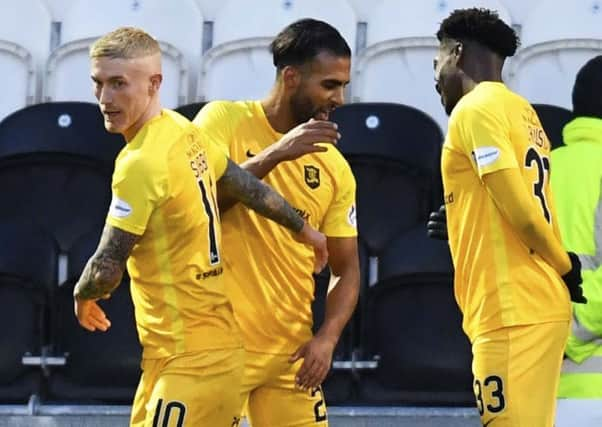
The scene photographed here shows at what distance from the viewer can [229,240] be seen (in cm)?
494

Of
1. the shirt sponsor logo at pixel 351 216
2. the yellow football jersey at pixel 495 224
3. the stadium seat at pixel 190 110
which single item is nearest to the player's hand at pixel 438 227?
the shirt sponsor logo at pixel 351 216

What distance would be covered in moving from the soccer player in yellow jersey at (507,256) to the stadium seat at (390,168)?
2.07 meters

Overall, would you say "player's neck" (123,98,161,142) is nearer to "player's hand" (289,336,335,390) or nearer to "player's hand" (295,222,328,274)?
"player's hand" (295,222,328,274)

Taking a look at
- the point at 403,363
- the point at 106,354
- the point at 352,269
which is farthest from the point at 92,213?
the point at 352,269

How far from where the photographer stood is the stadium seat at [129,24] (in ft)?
25.7

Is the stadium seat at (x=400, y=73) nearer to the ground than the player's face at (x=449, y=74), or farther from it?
farther from it

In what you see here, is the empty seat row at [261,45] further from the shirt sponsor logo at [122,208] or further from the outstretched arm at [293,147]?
the shirt sponsor logo at [122,208]

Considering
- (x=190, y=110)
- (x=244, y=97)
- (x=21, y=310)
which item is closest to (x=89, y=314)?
(x=21, y=310)

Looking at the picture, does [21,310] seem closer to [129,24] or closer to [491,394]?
[129,24]

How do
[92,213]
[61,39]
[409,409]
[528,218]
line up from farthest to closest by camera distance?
Answer: [61,39] → [92,213] → [409,409] → [528,218]

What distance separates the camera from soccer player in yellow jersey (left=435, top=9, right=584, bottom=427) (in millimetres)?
4613

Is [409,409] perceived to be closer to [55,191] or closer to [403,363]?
[403,363]

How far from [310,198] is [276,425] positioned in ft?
2.37

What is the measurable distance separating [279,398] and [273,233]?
0.51 m
